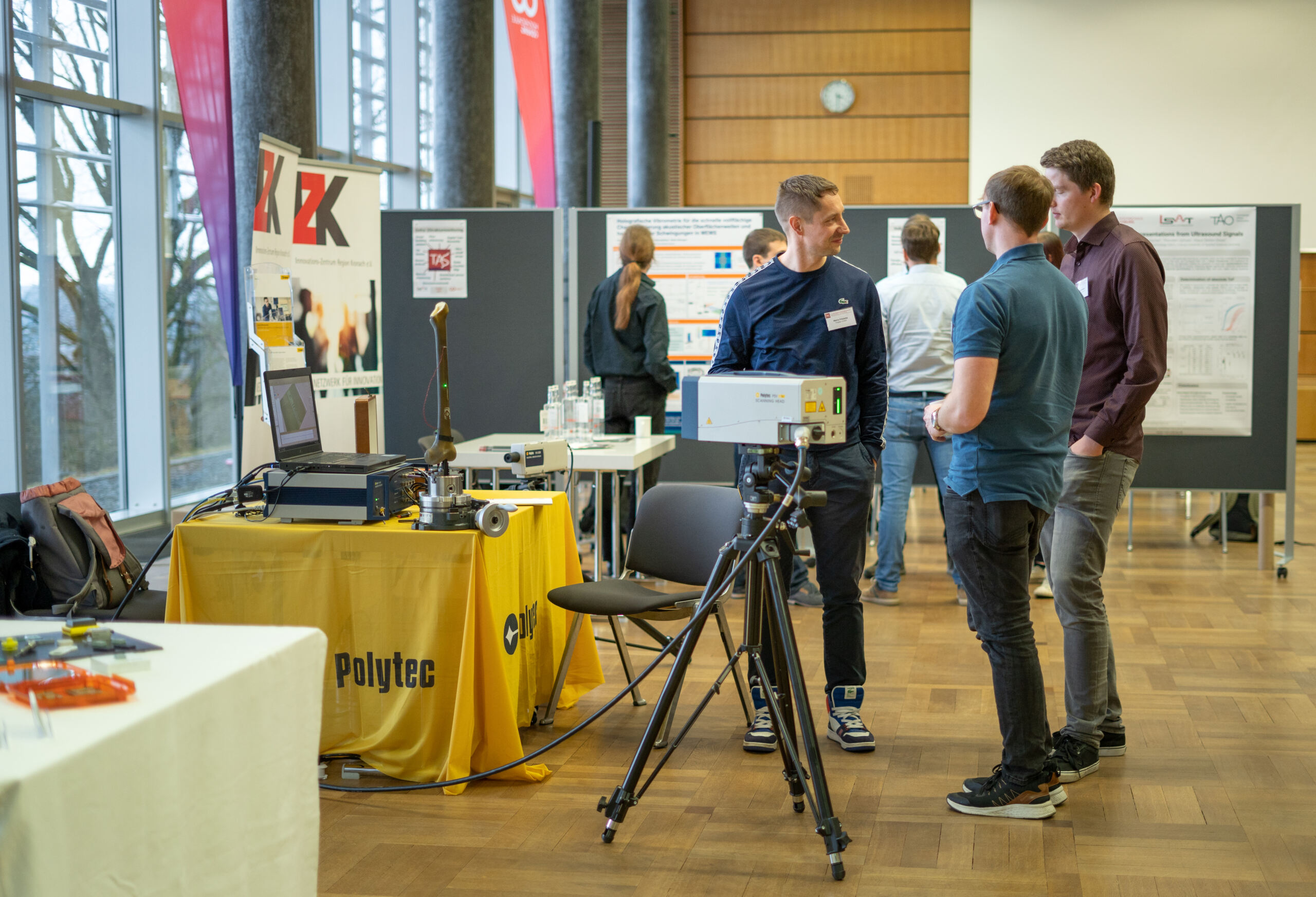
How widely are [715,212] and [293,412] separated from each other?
3328 mm

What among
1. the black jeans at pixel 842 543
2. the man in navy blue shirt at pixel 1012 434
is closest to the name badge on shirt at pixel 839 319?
the black jeans at pixel 842 543

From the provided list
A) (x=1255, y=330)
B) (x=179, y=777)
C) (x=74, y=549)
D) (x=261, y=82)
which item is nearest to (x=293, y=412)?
(x=74, y=549)

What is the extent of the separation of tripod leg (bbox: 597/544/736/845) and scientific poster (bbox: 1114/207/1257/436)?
3.89 m

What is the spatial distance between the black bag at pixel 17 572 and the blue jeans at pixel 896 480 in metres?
3.08

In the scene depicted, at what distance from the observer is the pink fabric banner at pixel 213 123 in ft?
14.2

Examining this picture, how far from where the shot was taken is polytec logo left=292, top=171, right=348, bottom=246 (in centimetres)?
420

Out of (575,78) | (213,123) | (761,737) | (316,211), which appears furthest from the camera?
(575,78)

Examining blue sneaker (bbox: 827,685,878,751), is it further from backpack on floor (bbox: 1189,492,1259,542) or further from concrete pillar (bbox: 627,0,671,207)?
concrete pillar (bbox: 627,0,671,207)

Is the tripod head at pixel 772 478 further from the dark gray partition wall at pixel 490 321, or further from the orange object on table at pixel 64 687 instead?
the dark gray partition wall at pixel 490 321

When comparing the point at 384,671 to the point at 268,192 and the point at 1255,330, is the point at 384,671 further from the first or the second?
the point at 1255,330

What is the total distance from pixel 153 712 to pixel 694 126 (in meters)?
10.7

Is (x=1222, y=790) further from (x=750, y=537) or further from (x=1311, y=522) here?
(x=1311, y=522)

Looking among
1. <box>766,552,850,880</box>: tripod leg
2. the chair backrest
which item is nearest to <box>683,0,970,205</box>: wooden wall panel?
the chair backrest

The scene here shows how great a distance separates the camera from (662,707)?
7.63 feet
